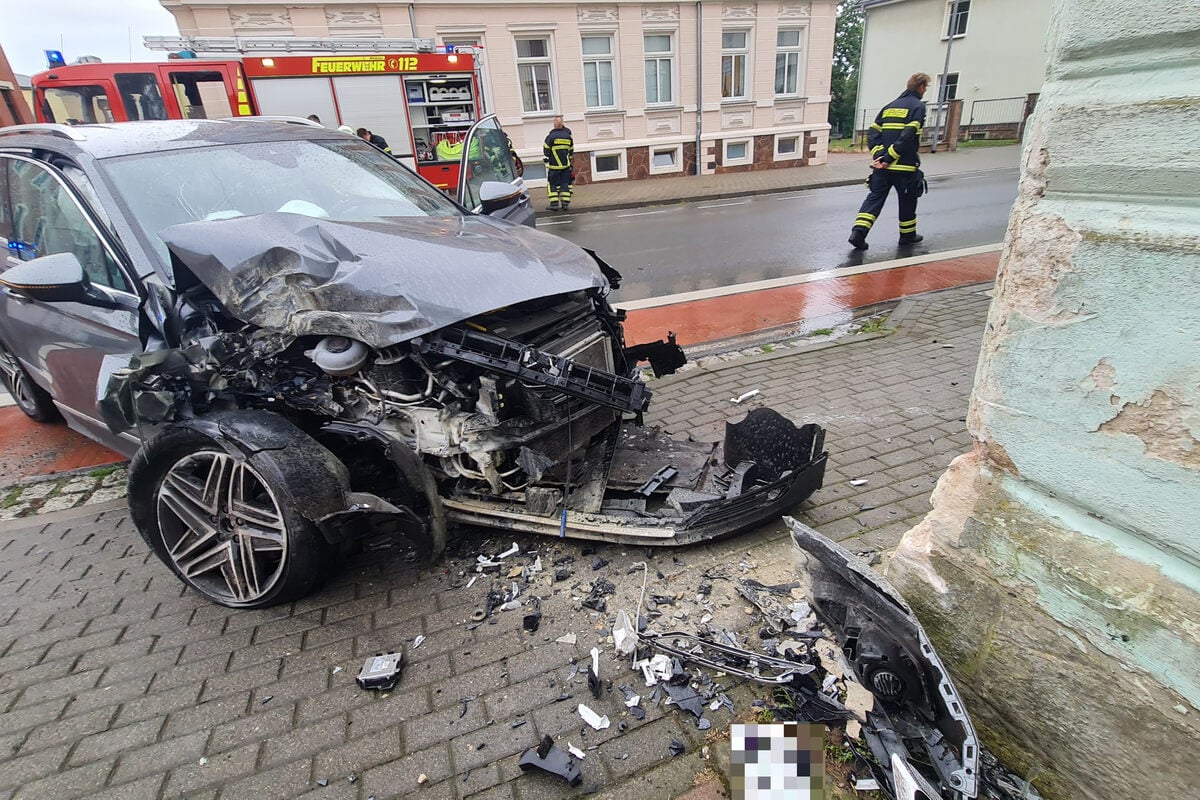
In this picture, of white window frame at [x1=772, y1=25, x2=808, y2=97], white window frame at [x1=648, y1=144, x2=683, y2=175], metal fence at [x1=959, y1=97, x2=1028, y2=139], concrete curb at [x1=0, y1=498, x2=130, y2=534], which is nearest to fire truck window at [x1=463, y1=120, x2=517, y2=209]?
concrete curb at [x1=0, y1=498, x2=130, y2=534]

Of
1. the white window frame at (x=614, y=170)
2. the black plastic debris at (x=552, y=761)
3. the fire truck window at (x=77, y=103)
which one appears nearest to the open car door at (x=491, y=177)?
the black plastic debris at (x=552, y=761)

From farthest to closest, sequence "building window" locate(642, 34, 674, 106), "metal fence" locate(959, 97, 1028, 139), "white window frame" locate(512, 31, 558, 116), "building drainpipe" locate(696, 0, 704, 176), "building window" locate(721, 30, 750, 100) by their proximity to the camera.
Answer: "metal fence" locate(959, 97, 1028, 139)
"building window" locate(721, 30, 750, 100)
"building window" locate(642, 34, 674, 106)
"building drainpipe" locate(696, 0, 704, 176)
"white window frame" locate(512, 31, 558, 116)

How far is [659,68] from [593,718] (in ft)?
66.7

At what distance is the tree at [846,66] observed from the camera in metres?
39.2

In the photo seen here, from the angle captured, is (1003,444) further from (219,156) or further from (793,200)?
(793,200)

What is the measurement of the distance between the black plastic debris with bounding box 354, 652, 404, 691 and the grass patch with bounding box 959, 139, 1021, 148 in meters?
29.2

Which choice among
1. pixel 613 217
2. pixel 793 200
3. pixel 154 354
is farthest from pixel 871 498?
pixel 793 200

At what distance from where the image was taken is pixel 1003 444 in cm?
177

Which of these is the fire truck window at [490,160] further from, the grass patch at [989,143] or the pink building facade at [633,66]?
the grass patch at [989,143]

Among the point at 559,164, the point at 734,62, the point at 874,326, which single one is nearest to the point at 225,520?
the point at 874,326

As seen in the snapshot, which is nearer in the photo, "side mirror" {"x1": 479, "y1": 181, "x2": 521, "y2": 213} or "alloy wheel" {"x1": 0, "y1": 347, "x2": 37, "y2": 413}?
"side mirror" {"x1": 479, "y1": 181, "x2": 521, "y2": 213}

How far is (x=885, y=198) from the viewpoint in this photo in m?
8.93

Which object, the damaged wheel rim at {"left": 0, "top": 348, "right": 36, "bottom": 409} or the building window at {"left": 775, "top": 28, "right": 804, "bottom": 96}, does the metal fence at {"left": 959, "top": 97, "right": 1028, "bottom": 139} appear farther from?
the damaged wheel rim at {"left": 0, "top": 348, "right": 36, "bottom": 409}

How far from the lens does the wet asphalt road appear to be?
343 inches
